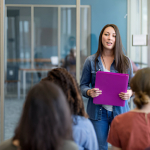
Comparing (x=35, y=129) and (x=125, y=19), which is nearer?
(x=35, y=129)

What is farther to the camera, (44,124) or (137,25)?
(137,25)

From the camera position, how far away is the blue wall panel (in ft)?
10.7

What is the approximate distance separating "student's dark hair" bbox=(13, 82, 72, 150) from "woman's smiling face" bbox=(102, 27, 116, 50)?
1282 millimetres

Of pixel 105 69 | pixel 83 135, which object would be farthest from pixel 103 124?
pixel 83 135

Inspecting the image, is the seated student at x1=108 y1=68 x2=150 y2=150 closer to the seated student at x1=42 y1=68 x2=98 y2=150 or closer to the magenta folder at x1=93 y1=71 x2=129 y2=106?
the seated student at x1=42 y1=68 x2=98 y2=150

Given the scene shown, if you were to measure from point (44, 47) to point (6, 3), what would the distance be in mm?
795

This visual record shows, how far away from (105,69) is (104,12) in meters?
1.34

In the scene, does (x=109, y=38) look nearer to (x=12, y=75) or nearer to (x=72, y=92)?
(x=72, y=92)

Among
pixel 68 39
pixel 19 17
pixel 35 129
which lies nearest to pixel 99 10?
pixel 68 39

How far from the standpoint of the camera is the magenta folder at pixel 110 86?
1.99 meters

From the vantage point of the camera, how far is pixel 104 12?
328 cm

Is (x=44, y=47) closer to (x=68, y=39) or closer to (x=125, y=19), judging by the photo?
(x=68, y=39)

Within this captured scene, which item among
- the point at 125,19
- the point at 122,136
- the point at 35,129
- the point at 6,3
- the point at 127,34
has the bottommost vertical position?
the point at 122,136

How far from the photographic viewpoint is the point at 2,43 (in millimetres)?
3225
